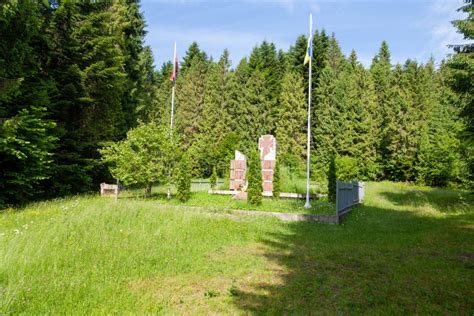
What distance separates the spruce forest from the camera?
13289 mm

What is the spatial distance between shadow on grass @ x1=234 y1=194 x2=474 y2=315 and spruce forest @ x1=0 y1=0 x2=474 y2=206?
6278 millimetres

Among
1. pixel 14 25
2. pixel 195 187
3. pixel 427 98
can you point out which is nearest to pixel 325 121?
pixel 427 98

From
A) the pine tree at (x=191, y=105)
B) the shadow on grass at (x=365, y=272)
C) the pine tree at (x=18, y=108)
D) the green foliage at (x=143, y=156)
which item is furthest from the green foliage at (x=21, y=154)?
the pine tree at (x=191, y=105)

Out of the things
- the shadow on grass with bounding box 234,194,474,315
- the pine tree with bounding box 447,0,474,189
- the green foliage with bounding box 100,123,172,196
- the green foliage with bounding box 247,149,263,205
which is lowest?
the shadow on grass with bounding box 234,194,474,315

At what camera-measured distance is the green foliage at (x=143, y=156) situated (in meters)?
17.1

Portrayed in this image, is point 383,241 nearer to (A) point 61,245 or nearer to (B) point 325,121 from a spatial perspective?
(A) point 61,245

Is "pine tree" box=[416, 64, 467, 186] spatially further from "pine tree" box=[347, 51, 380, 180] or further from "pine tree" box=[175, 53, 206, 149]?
"pine tree" box=[175, 53, 206, 149]

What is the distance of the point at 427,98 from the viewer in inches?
1457

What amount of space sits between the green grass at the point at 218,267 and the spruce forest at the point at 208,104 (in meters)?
6.10

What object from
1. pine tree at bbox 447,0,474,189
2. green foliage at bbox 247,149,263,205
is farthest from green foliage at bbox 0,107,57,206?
pine tree at bbox 447,0,474,189

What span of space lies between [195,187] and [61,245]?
20340mm

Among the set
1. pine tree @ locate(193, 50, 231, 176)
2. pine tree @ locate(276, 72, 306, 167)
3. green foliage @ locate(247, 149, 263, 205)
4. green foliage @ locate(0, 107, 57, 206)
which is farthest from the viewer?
pine tree @ locate(193, 50, 231, 176)

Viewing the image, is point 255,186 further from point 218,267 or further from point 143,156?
point 218,267

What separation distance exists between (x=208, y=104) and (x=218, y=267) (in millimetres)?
38667
